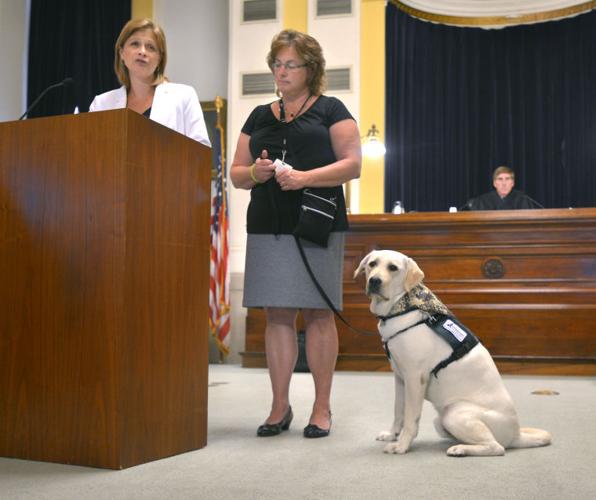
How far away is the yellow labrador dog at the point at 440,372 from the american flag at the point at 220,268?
14.0ft

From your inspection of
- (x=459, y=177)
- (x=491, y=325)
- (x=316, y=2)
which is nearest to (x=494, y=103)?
(x=459, y=177)

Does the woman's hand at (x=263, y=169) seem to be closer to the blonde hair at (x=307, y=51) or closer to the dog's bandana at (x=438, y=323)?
the blonde hair at (x=307, y=51)

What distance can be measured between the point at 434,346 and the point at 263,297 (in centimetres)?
68

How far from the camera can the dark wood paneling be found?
564 cm

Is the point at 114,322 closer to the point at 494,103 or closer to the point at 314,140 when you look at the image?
the point at 314,140

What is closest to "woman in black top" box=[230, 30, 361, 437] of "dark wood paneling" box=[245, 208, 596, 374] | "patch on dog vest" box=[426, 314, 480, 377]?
"patch on dog vest" box=[426, 314, 480, 377]

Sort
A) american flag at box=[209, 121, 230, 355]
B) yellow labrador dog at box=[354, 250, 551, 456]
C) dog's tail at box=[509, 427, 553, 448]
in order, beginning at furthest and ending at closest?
1. american flag at box=[209, 121, 230, 355]
2. dog's tail at box=[509, 427, 553, 448]
3. yellow labrador dog at box=[354, 250, 551, 456]

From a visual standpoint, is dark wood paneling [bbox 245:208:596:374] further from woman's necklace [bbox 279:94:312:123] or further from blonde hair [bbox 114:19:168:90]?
blonde hair [bbox 114:19:168:90]

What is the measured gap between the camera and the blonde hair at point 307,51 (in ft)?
9.38

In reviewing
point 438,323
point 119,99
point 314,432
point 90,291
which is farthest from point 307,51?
point 314,432

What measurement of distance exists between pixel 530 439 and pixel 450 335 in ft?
1.56

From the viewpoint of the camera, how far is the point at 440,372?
254 centimetres

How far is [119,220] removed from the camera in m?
2.17

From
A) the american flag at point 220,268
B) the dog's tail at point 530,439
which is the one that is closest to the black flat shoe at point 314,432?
the dog's tail at point 530,439
